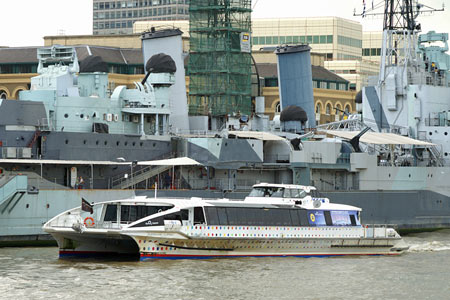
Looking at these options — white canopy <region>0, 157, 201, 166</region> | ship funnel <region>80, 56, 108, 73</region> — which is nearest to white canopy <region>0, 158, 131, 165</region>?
white canopy <region>0, 157, 201, 166</region>

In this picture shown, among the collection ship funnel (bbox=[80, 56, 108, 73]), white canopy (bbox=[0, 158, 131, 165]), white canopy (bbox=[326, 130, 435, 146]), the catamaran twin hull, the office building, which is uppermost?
the office building

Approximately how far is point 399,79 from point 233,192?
54.3ft

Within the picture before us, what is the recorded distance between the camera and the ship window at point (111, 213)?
40.3 meters

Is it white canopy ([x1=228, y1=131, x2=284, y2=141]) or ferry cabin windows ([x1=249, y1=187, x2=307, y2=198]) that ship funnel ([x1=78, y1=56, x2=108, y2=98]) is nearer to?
white canopy ([x1=228, y1=131, x2=284, y2=141])

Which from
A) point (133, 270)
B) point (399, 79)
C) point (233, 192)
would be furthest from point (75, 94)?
point (399, 79)

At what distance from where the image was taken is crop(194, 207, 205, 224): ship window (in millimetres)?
39906

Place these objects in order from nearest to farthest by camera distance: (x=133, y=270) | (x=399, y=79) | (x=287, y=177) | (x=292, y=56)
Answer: (x=133, y=270)
(x=287, y=177)
(x=399, y=79)
(x=292, y=56)

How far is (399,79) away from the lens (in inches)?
2478

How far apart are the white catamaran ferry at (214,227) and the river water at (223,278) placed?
0.73m

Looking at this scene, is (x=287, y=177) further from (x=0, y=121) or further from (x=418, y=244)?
(x=0, y=121)

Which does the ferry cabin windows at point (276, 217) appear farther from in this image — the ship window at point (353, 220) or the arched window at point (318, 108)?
the arched window at point (318, 108)

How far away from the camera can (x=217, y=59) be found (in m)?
65.4

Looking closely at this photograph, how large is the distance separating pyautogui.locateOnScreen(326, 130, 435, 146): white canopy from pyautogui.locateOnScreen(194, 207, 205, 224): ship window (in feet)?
64.8

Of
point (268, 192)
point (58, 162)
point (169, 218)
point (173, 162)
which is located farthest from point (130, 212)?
point (173, 162)
